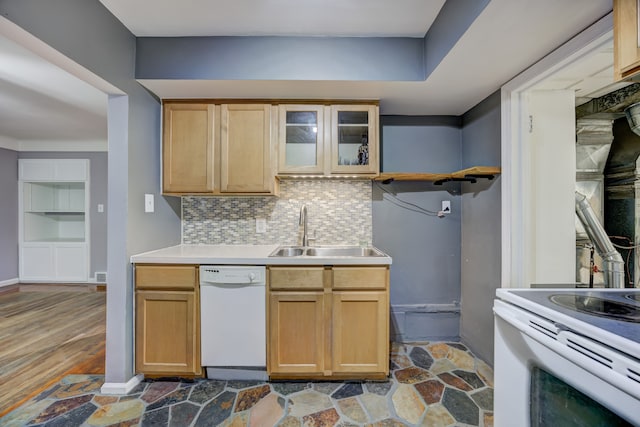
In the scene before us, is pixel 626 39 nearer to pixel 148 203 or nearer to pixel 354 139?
pixel 354 139

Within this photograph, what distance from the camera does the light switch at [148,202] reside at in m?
1.98

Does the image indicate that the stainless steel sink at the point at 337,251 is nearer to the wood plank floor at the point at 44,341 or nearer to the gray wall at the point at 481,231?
the gray wall at the point at 481,231

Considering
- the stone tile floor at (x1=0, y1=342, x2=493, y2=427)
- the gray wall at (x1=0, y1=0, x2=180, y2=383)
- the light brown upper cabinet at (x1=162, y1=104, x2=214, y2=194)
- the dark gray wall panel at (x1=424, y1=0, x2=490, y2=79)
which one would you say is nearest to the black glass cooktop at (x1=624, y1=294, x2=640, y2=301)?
the stone tile floor at (x1=0, y1=342, x2=493, y2=427)

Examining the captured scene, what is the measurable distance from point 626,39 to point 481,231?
4.52ft

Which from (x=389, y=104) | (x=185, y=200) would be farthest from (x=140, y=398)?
(x=389, y=104)

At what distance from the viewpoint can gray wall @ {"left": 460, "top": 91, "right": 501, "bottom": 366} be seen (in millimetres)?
1976

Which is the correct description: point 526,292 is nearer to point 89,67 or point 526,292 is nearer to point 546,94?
point 546,94

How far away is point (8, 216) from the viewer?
4281mm

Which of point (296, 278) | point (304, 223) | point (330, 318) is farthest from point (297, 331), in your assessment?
point (304, 223)

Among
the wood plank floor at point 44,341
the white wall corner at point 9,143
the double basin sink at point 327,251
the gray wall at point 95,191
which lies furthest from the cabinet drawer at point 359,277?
the white wall corner at point 9,143

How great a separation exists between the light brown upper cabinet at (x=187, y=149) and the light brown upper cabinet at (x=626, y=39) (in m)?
2.22

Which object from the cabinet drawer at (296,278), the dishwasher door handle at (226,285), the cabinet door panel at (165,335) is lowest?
the cabinet door panel at (165,335)

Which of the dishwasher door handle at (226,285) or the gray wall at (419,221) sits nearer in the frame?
the dishwasher door handle at (226,285)

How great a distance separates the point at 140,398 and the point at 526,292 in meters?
2.19
